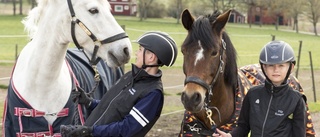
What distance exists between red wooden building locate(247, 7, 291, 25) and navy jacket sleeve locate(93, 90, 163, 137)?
5277 cm

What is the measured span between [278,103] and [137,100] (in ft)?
2.86

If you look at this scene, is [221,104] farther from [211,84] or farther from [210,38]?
[210,38]

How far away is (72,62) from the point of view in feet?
Result: 13.8

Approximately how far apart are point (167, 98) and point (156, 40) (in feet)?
23.4

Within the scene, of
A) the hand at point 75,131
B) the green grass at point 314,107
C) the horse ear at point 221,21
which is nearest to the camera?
the hand at point 75,131

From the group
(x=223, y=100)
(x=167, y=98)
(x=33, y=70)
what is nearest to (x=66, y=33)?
(x=33, y=70)

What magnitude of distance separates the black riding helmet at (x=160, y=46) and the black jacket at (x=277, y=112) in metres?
0.59

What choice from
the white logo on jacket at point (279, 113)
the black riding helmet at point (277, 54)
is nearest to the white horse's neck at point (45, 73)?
the black riding helmet at point (277, 54)

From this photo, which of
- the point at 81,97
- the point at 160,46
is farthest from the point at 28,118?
the point at 160,46

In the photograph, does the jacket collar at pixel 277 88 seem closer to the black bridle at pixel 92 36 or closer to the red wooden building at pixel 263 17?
the black bridle at pixel 92 36

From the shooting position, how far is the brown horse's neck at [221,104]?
10.9 feet

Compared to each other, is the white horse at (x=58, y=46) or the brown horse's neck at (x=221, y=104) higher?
the white horse at (x=58, y=46)

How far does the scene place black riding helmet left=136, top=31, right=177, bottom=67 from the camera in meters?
2.95

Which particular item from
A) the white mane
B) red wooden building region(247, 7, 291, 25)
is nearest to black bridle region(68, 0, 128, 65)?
the white mane
